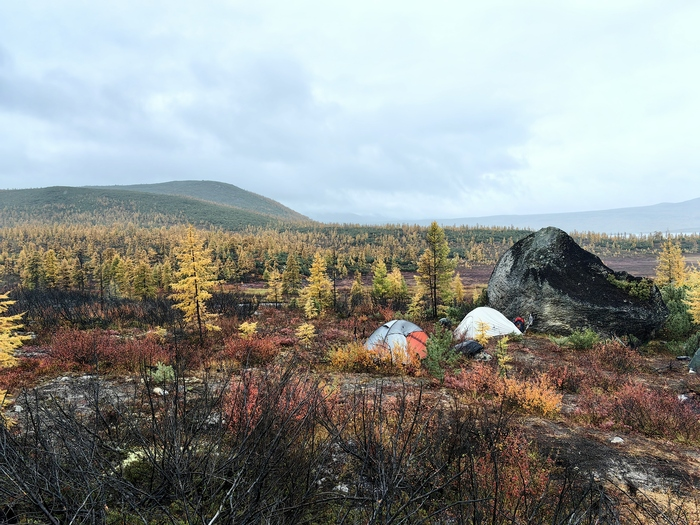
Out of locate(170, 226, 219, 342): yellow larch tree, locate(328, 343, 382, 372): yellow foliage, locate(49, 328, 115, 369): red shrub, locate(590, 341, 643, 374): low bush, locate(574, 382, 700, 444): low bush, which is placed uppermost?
locate(170, 226, 219, 342): yellow larch tree

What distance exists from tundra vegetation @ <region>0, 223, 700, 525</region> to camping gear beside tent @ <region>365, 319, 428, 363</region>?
383 millimetres

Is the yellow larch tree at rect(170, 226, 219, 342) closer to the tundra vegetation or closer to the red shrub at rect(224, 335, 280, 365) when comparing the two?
the tundra vegetation

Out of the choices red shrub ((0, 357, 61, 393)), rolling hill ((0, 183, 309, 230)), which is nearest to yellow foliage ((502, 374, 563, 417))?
red shrub ((0, 357, 61, 393))

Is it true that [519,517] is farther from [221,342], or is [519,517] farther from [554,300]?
[554,300]

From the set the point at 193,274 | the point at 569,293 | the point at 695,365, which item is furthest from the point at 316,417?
the point at 569,293

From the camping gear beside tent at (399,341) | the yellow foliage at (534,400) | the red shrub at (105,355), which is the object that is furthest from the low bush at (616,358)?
the red shrub at (105,355)

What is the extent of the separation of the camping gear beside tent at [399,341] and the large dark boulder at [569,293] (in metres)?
7.30

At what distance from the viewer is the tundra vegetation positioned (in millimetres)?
2330

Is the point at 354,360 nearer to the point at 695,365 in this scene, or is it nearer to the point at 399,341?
the point at 399,341

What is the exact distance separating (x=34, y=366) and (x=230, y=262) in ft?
163

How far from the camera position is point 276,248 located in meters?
73.6

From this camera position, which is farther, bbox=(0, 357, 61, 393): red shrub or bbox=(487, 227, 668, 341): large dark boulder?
bbox=(487, 227, 668, 341): large dark boulder

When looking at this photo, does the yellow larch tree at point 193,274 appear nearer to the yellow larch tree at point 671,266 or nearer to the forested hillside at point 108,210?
the yellow larch tree at point 671,266

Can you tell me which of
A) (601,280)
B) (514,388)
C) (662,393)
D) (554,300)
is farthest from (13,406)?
(601,280)
